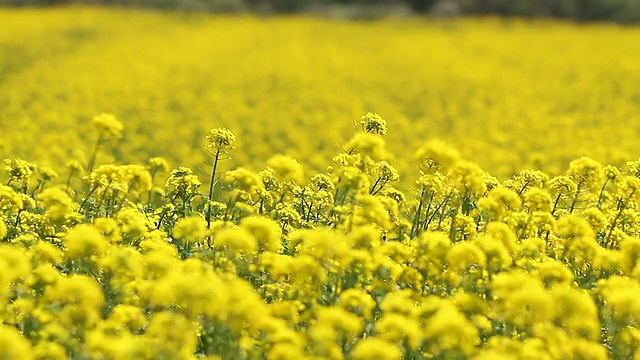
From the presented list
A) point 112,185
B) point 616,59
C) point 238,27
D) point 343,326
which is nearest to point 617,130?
point 616,59

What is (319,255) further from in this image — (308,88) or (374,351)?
(308,88)

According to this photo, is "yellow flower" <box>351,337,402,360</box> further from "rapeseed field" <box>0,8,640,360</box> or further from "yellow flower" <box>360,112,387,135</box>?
"yellow flower" <box>360,112,387,135</box>

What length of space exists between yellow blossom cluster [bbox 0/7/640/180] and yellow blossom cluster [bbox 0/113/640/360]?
1.96 feet

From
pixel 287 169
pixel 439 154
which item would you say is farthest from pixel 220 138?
pixel 439 154

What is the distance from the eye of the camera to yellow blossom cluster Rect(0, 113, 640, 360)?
300 centimetres

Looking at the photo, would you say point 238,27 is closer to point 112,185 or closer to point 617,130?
point 617,130

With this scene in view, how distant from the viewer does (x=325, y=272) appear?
383cm

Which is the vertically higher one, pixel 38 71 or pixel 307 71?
pixel 307 71

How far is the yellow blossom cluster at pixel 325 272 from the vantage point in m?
3.00

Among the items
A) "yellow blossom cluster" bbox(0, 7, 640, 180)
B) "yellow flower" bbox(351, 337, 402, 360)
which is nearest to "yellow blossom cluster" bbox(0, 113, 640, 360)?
"yellow flower" bbox(351, 337, 402, 360)

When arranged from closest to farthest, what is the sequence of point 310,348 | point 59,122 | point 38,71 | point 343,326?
point 343,326 → point 310,348 → point 59,122 → point 38,71

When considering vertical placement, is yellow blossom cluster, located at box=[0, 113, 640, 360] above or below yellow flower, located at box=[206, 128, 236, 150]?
below

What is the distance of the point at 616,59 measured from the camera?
20.1 m

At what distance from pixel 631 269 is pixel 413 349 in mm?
1352
